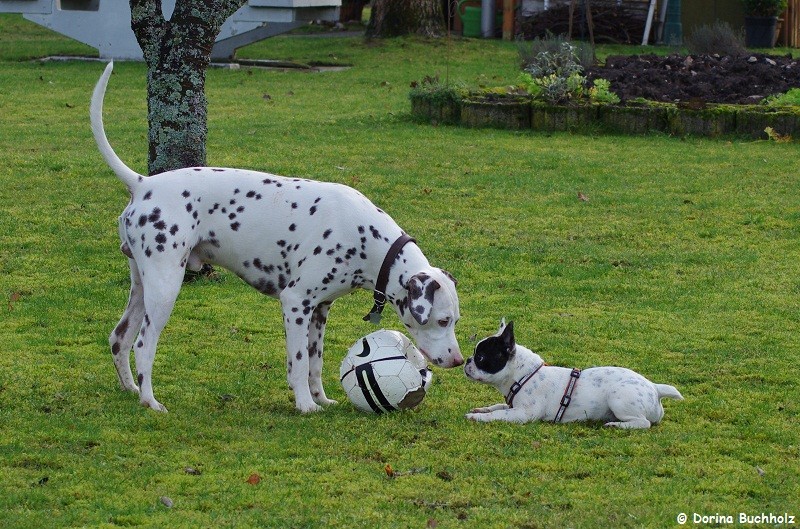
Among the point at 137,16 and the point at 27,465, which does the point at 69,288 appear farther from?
the point at 27,465

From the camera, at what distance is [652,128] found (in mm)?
16828

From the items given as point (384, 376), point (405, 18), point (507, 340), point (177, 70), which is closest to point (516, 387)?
point (507, 340)

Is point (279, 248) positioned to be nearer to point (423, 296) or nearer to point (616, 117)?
point (423, 296)

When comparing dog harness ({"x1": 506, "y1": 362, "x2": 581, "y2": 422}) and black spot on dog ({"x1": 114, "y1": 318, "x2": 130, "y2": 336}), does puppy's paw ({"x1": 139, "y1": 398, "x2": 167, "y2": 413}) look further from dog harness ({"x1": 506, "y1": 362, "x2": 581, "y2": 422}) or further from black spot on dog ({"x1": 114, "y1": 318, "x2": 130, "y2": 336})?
dog harness ({"x1": 506, "y1": 362, "x2": 581, "y2": 422})

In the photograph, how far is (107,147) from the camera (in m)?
7.30

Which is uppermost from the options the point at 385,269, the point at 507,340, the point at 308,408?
the point at 385,269

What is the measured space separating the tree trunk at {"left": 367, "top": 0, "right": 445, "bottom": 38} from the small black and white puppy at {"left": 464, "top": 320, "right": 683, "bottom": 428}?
2106 cm

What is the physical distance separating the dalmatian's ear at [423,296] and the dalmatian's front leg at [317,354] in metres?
0.80

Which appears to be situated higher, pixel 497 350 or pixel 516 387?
pixel 497 350

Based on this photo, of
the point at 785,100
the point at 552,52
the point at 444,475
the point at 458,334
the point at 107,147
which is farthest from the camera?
the point at 552,52

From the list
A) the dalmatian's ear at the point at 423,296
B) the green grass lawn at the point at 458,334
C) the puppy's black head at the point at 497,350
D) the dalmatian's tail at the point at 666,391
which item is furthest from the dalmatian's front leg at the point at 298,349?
the dalmatian's tail at the point at 666,391

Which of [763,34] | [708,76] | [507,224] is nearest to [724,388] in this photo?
[507,224]

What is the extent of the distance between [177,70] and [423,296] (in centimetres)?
395

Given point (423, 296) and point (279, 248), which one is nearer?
point (423, 296)
